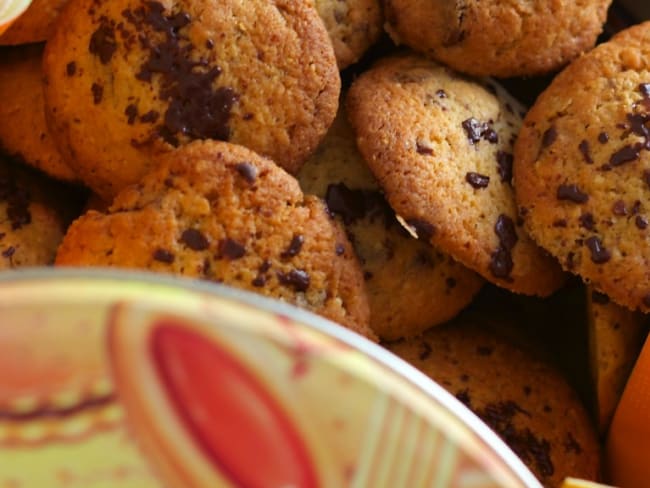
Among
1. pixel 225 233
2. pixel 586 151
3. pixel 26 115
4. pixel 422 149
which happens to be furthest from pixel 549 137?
pixel 26 115

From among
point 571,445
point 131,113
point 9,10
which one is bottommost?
point 571,445

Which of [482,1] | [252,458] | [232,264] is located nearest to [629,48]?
[482,1]

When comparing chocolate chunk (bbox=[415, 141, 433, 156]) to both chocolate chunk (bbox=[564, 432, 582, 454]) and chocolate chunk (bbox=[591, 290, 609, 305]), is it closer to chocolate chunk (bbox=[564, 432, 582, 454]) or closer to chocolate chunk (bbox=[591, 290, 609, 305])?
chocolate chunk (bbox=[591, 290, 609, 305])

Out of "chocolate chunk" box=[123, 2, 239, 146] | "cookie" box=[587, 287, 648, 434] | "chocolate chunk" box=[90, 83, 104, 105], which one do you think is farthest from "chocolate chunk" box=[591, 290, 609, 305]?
"chocolate chunk" box=[90, 83, 104, 105]

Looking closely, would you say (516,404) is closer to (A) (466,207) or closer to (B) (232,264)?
(A) (466,207)

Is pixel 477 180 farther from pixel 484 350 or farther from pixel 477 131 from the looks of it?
pixel 484 350
